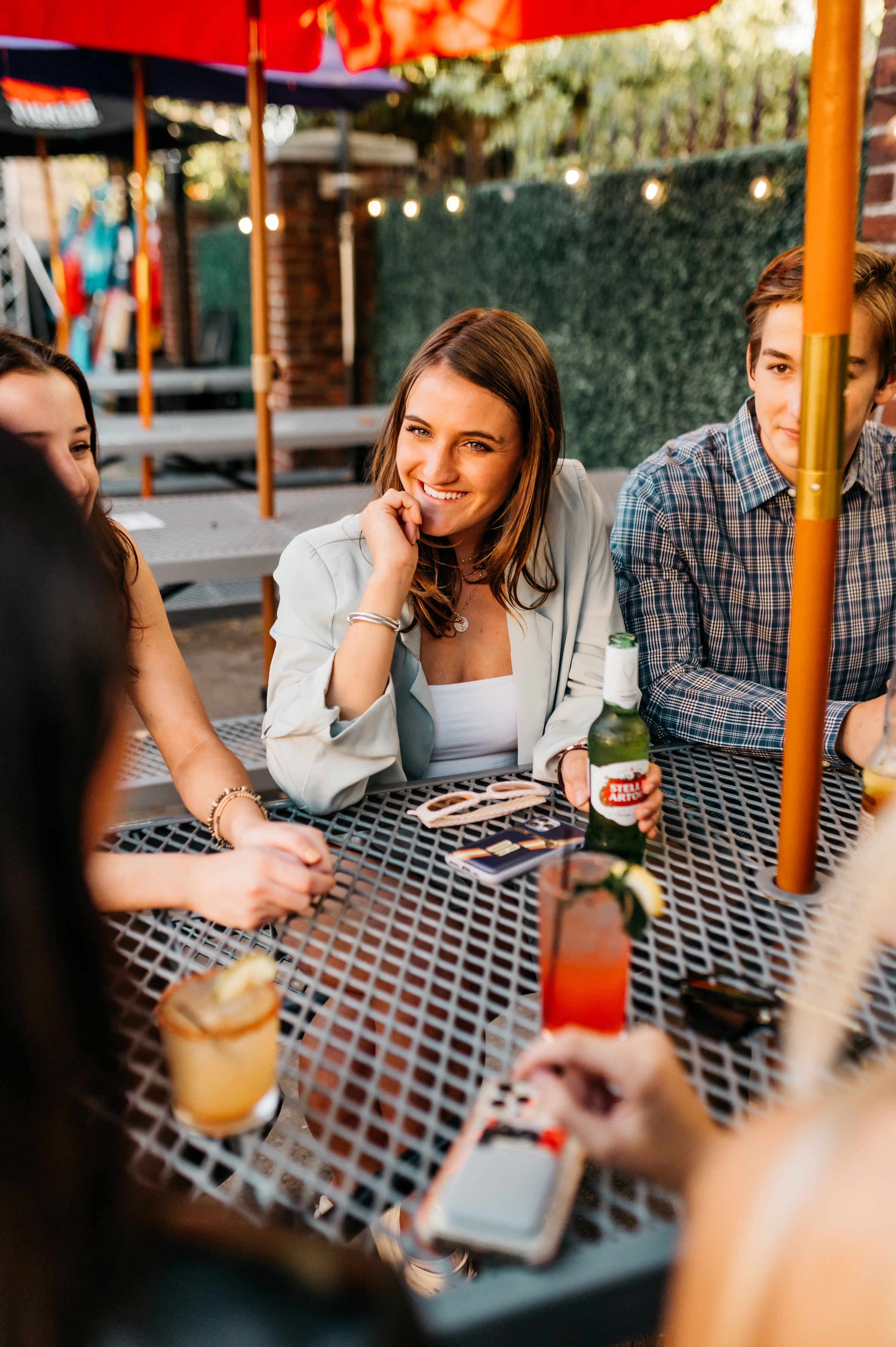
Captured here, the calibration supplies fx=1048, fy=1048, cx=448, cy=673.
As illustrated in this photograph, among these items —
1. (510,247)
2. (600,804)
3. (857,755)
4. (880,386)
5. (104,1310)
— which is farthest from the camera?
(510,247)

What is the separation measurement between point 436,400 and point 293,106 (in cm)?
456

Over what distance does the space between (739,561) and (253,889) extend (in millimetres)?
1283

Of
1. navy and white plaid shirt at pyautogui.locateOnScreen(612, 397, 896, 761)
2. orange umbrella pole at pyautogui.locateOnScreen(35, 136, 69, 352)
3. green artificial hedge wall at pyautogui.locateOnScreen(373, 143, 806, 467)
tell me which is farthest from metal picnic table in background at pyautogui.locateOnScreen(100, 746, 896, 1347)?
orange umbrella pole at pyautogui.locateOnScreen(35, 136, 69, 352)

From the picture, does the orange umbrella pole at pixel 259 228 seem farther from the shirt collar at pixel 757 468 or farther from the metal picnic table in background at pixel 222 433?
the metal picnic table in background at pixel 222 433

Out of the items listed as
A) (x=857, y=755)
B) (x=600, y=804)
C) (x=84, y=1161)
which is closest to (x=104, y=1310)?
(x=84, y=1161)

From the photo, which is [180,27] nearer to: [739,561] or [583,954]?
[739,561]

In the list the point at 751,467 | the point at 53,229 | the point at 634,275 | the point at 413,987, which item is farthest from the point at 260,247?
the point at 53,229

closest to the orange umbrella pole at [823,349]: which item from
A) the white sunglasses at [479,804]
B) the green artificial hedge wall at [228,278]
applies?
the white sunglasses at [479,804]

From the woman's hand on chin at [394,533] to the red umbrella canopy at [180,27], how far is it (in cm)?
172

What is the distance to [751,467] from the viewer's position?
6.64ft

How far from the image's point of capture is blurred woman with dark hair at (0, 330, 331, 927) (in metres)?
1.15

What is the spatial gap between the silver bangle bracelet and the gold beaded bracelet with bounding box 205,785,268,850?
30 centimetres

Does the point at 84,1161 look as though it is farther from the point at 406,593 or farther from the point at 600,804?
the point at 406,593

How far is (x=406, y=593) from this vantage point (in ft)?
5.30
